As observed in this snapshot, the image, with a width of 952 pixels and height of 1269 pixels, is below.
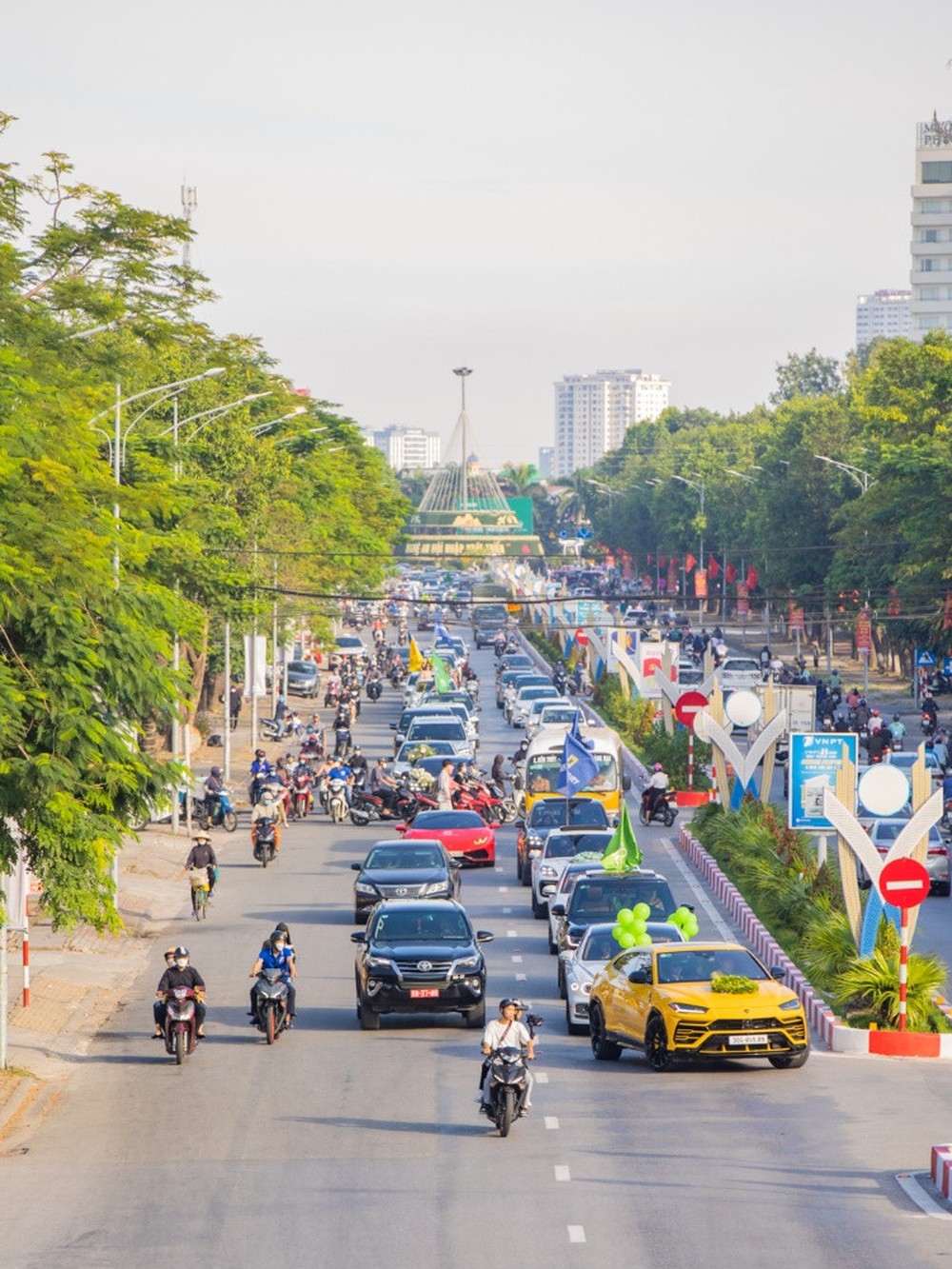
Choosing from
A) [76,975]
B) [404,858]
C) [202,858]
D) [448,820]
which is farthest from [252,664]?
[76,975]

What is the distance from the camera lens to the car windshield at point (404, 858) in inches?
1428

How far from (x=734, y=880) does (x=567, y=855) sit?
11.3ft

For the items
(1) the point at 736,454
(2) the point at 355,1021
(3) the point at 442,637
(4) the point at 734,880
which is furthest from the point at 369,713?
(1) the point at 736,454

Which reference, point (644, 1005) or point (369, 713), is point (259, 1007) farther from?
point (369, 713)

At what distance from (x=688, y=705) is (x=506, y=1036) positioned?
3510cm

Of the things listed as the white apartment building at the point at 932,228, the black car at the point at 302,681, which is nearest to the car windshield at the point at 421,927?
the black car at the point at 302,681

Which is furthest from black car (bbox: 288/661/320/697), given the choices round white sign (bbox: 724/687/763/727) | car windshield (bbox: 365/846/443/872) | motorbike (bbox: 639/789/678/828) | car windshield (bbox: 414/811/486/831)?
car windshield (bbox: 365/846/443/872)

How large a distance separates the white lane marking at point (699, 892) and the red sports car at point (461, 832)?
368 cm

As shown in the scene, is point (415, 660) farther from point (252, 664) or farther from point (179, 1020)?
point (179, 1020)

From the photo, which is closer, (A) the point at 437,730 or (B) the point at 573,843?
(B) the point at 573,843

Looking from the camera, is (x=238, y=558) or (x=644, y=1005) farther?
(x=238, y=558)

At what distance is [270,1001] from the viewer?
84.9 ft

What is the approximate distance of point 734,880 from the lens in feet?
127

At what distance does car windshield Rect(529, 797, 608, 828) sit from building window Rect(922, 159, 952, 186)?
162 metres
